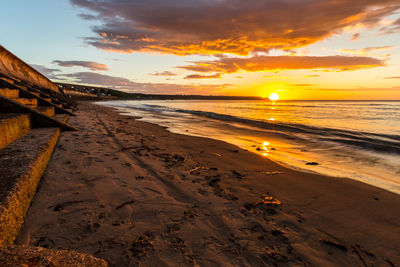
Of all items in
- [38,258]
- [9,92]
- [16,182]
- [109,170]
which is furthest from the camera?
[9,92]

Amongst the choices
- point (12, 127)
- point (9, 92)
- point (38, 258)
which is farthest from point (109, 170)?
point (9, 92)

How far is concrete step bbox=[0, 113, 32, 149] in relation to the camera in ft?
8.74

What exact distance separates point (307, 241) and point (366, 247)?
594 mm

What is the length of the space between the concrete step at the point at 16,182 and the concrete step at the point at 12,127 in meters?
0.11

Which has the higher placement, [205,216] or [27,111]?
[27,111]

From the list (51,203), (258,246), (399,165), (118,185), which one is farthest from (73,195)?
(399,165)

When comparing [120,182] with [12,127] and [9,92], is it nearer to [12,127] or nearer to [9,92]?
[12,127]

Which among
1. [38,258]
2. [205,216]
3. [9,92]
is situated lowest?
[205,216]

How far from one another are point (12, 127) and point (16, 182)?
194 centimetres

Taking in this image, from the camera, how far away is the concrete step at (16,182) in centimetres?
139

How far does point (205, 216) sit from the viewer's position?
7.36ft

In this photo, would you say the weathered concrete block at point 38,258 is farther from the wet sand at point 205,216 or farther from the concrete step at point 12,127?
the concrete step at point 12,127

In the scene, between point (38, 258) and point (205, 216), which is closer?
point (38, 258)

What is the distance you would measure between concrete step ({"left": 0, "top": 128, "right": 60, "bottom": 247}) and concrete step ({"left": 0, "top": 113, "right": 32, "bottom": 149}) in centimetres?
11
